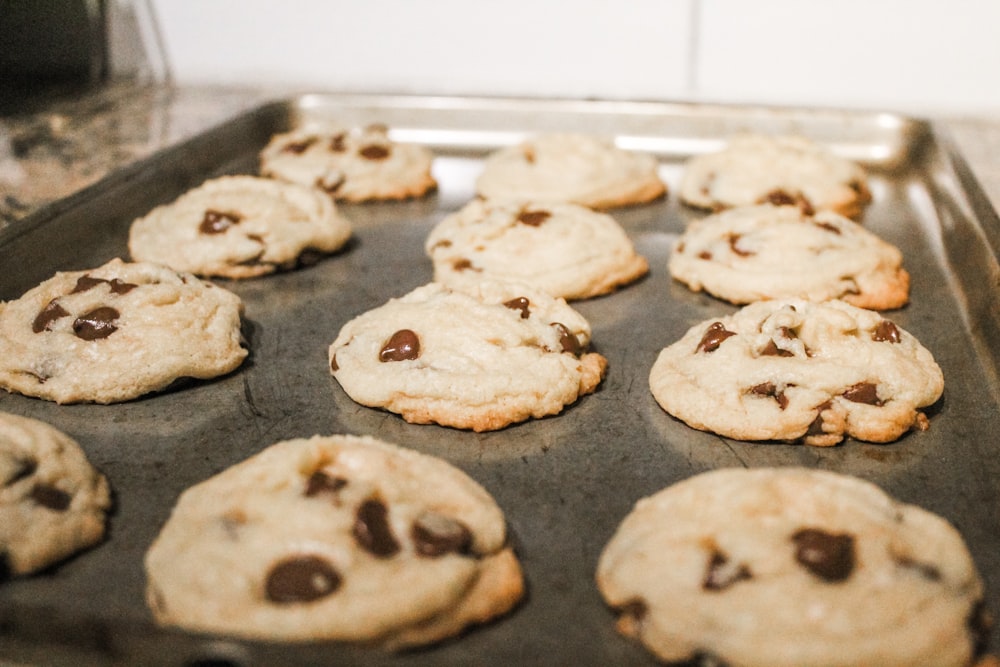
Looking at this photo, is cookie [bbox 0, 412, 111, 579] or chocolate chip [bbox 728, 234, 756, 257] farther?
chocolate chip [bbox 728, 234, 756, 257]

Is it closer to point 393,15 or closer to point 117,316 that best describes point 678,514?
point 117,316

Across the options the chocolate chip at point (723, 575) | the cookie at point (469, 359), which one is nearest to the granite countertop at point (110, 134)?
the cookie at point (469, 359)

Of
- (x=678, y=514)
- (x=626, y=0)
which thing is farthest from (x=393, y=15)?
(x=678, y=514)

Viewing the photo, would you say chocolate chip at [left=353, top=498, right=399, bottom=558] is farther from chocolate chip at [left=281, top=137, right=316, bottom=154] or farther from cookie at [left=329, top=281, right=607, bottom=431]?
chocolate chip at [left=281, top=137, right=316, bottom=154]

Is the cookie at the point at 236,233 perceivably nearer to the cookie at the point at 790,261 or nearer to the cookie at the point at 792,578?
the cookie at the point at 790,261

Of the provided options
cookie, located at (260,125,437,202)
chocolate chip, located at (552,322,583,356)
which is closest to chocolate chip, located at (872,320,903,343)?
chocolate chip, located at (552,322,583,356)

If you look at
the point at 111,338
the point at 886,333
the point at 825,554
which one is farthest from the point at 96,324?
the point at 886,333
